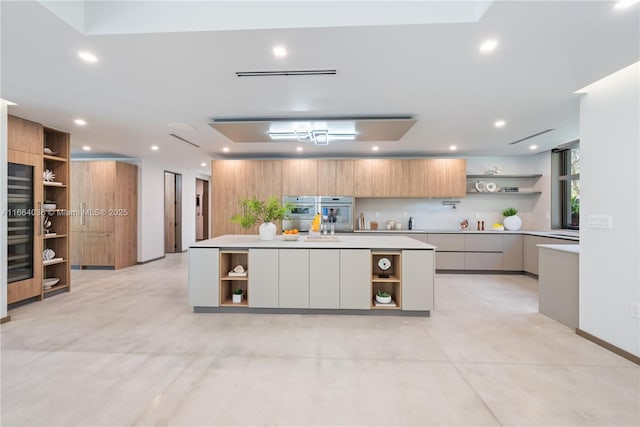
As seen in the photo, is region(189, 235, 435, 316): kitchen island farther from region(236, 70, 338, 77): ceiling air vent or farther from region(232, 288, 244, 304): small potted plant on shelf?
region(236, 70, 338, 77): ceiling air vent

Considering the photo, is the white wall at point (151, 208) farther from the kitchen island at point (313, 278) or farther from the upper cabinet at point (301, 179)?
the kitchen island at point (313, 278)

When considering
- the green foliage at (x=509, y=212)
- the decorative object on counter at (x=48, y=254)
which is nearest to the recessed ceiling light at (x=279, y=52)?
the decorative object on counter at (x=48, y=254)

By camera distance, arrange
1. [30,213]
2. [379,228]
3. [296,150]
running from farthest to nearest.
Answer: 1. [379,228]
2. [296,150]
3. [30,213]

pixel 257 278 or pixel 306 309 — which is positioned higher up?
pixel 257 278

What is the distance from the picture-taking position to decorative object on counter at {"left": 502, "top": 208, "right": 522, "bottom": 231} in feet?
21.6

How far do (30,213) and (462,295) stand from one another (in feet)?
20.4

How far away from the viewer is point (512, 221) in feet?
21.6

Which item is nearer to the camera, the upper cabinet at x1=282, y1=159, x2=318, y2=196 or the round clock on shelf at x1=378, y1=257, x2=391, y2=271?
the round clock on shelf at x1=378, y1=257, x2=391, y2=271

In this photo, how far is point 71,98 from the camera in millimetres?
3459

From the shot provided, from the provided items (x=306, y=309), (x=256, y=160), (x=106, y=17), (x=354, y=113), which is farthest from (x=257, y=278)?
(x=256, y=160)

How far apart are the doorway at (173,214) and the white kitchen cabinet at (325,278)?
21.8ft

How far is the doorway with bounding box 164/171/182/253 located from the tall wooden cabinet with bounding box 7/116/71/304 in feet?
13.0

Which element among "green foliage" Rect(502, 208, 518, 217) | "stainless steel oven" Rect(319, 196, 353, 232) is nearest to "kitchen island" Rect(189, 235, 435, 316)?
"stainless steel oven" Rect(319, 196, 353, 232)

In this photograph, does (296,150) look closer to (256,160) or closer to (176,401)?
(256,160)
